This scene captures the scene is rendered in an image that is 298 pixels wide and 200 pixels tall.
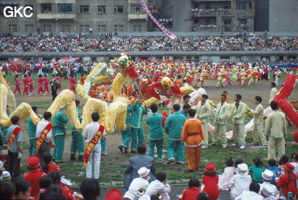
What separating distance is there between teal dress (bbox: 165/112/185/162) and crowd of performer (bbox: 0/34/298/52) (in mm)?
45054

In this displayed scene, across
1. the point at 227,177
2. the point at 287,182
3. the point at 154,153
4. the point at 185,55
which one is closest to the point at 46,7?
the point at 185,55

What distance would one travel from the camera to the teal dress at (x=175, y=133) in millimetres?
11586

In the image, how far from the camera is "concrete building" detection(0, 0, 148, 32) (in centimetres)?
6400

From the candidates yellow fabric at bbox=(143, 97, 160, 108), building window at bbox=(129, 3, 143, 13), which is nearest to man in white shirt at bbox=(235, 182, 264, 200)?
yellow fabric at bbox=(143, 97, 160, 108)

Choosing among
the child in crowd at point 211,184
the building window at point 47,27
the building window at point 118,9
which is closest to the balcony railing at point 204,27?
the building window at point 118,9

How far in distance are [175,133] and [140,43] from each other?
47270 mm

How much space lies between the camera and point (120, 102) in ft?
41.9

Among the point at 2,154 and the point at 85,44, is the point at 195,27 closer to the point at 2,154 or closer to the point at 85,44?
the point at 85,44

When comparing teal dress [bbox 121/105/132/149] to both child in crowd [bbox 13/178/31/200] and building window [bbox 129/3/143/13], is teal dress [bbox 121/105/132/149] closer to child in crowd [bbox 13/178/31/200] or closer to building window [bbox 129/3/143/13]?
child in crowd [bbox 13/178/31/200]

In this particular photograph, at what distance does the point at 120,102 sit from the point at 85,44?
4555cm

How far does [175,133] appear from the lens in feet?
38.0

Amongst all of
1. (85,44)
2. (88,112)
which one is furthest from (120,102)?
(85,44)

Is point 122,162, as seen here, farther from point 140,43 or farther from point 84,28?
point 84,28

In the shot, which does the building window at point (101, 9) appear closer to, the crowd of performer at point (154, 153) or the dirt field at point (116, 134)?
the dirt field at point (116, 134)
